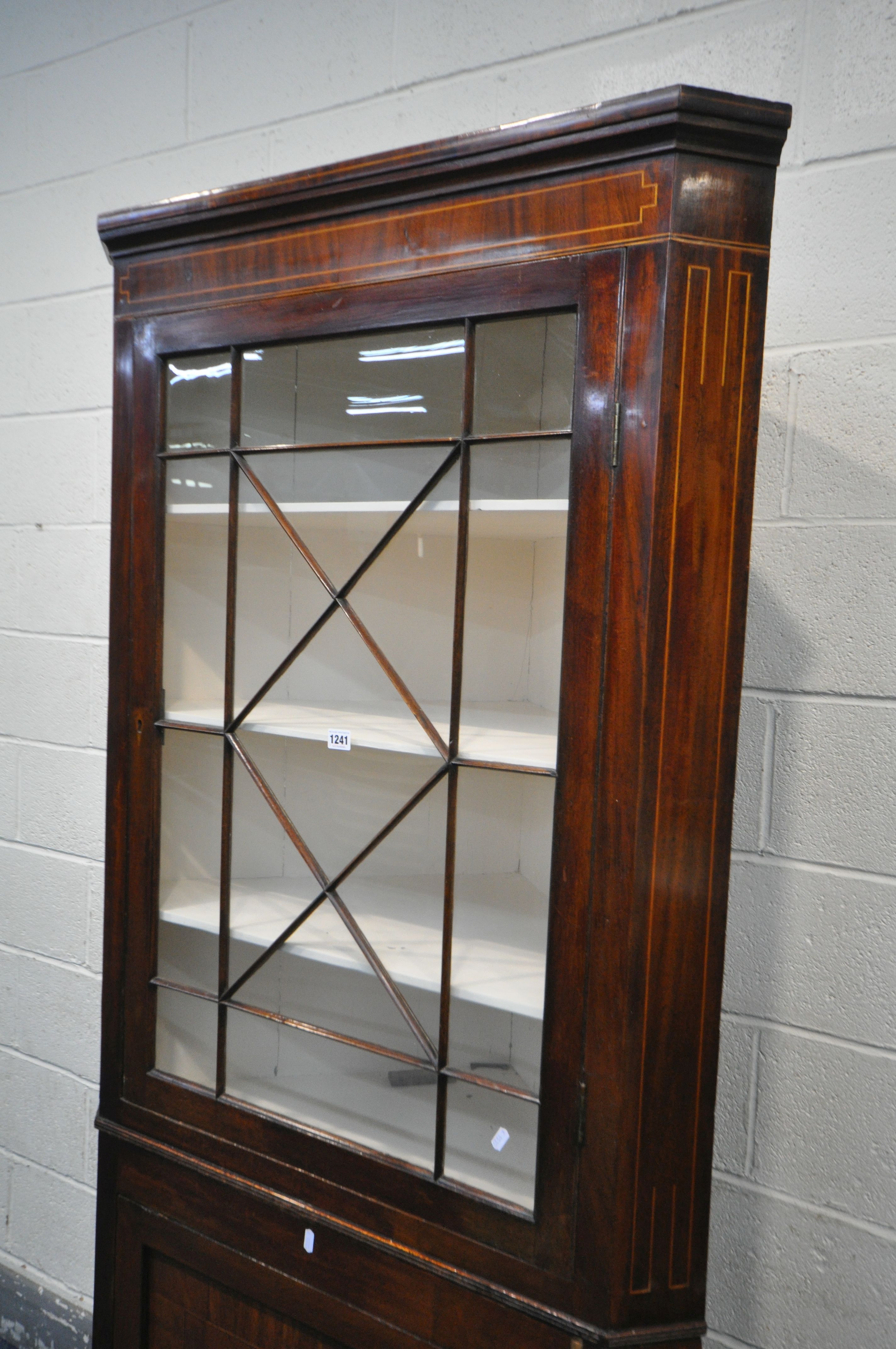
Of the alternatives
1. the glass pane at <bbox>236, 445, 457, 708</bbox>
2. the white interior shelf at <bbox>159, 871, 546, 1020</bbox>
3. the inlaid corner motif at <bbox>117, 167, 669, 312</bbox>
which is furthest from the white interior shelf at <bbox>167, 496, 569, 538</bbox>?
the white interior shelf at <bbox>159, 871, 546, 1020</bbox>

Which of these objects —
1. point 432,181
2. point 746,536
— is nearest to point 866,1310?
point 746,536

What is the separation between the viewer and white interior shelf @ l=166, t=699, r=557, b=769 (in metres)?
0.93

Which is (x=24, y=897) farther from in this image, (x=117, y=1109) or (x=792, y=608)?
(x=792, y=608)

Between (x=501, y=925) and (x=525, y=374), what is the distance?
547 mm

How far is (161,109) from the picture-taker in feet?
5.39

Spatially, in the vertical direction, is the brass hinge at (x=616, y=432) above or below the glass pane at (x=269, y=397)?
below

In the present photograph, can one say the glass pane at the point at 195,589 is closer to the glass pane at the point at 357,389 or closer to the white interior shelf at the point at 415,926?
the glass pane at the point at 357,389

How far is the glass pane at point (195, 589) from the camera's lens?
1118mm

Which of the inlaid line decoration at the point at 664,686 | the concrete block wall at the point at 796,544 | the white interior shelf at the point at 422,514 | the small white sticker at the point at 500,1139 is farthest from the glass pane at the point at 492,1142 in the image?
the white interior shelf at the point at 422,514

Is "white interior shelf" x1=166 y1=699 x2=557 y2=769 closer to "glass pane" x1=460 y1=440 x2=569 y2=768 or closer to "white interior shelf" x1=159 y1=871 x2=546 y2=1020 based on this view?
"glass pane" x1=460 y1=440 x2=569 y2=768

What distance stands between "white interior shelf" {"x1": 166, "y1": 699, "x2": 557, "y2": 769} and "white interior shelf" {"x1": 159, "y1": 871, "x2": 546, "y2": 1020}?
5.1 inches

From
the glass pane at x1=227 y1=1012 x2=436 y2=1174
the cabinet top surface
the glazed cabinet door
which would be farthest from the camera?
the glass pane at x1=227 y1=1012 x2=436 y2=1174

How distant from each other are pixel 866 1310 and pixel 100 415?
5.79ft

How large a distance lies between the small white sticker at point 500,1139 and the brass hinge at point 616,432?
2.16 ft
